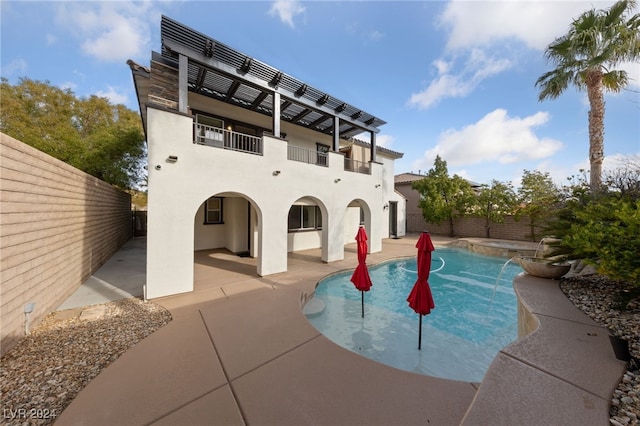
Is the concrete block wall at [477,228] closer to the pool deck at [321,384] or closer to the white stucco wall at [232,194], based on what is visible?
the white stucco wall at [232,194]

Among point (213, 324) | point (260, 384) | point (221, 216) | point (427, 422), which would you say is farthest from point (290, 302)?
point (221, 216)

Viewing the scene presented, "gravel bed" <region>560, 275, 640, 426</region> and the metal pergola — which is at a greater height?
the metal pergola

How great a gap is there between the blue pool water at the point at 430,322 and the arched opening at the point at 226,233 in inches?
176

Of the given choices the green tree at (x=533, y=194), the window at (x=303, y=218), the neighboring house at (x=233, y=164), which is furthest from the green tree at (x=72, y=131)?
the green tree at (x=533, y=194)

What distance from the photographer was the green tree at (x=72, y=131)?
14.0 meters

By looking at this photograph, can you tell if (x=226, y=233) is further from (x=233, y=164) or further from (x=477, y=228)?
(x=477, y=228)

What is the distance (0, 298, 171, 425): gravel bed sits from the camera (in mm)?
2629

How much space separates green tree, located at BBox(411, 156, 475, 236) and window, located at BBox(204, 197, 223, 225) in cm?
1553

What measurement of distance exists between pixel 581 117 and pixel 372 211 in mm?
10747

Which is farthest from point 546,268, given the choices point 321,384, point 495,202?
point 495,202

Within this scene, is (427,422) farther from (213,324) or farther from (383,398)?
(213,324)

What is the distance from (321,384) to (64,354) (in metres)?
4.06

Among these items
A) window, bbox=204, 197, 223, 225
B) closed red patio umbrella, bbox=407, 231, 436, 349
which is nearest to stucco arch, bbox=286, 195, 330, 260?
window, bbox=204, 197, 223, 225

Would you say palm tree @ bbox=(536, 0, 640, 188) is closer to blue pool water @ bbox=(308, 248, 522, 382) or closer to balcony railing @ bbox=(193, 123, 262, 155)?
blue pool water @ bbox=(308, 248, 522, 382)
